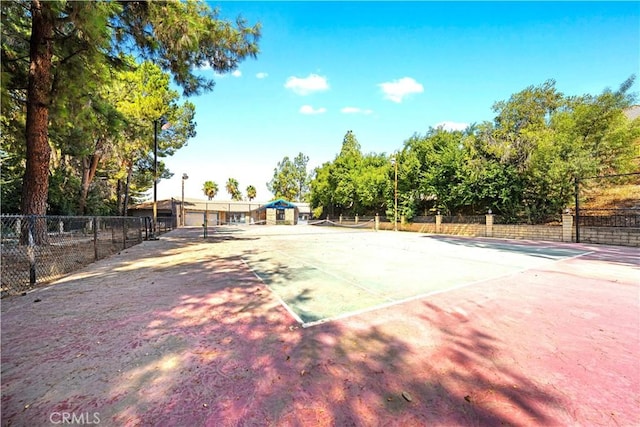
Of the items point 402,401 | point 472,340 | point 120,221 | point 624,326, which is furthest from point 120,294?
point 120,221

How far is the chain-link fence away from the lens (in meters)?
5.05

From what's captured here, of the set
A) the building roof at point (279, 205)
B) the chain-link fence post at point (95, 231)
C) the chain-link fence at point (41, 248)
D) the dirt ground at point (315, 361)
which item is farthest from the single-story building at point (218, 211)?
the dirt ground at point (315, 361)

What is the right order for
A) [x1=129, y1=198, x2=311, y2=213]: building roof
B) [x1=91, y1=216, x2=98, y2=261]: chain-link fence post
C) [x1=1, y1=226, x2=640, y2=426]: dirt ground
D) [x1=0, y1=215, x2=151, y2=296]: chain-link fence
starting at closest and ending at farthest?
[x1=1, y1=226, x2=640, y2=426]: dirt ground < [x1=0, y1=215, x2=151, y2=296]: chain-link fence < [x1=91, y1=216, x2=98, y2=261]: chain-link fence post < [x1=129, y1=198, x2=311, y2=213]: building roof

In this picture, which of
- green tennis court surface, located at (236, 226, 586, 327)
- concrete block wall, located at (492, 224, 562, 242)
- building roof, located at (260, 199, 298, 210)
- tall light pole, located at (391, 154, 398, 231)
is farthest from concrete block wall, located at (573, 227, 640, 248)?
building roof, located at (260, 199, 298, 210)

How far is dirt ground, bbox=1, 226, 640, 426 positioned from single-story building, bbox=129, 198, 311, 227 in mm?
36427

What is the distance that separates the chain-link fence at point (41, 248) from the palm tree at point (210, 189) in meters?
62.0

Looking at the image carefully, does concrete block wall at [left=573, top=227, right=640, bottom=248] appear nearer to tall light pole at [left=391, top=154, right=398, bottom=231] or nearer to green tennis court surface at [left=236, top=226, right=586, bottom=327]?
green tennis court surface at [left=236, top=226, right=586, bottom=327]

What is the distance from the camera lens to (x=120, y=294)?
15.9ft

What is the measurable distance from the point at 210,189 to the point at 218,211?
67.5 feet

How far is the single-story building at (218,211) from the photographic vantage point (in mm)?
41375

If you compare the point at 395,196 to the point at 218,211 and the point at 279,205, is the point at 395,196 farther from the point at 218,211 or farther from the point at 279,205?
the point at 218,211

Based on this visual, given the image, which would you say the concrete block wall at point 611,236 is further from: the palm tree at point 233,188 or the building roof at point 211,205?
the palm tree at point 233,188

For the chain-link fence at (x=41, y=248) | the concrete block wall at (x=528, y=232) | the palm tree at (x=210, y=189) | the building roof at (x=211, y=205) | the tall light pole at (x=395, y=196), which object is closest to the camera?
the chain-link fence at (x=41, y=248)

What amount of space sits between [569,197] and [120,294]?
20.4 meters
